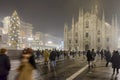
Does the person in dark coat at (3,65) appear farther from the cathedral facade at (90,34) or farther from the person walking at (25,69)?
the cathedral facade at (90,34)

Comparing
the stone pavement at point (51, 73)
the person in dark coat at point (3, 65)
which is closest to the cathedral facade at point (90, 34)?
the stone pavement at point (51, 73)

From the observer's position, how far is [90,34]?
114 m

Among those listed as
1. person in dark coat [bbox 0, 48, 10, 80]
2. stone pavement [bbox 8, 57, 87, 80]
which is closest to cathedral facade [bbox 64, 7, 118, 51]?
stone pavement [bbox 8, 57, 87, 80]

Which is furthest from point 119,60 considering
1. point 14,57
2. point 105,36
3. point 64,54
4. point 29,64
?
point 105,36

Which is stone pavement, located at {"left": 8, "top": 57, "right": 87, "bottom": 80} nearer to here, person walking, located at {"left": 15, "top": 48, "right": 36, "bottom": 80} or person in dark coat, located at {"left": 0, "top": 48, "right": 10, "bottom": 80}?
person in dark coat, located at {"left": 0, "top": 48, "right": 10, "bottom": 80}

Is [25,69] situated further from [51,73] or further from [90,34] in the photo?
[90,34]

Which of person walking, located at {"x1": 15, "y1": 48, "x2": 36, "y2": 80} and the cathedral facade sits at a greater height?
the cathedral facade

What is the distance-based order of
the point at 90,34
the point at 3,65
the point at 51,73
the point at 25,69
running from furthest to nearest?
1. the point at 90,34
2. the point at 51,73
3. the point at 3,65
4. the point at 25,69

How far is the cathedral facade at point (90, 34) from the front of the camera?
110938 millimetres

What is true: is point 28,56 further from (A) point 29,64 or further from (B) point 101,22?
(B) point 101,22

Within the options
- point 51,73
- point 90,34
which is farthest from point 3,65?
point 90,34

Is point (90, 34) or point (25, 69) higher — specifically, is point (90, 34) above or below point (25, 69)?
above

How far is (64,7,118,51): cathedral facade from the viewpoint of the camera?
11094 centimetres

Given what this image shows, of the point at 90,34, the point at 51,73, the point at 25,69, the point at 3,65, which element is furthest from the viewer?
the point at 90,34
